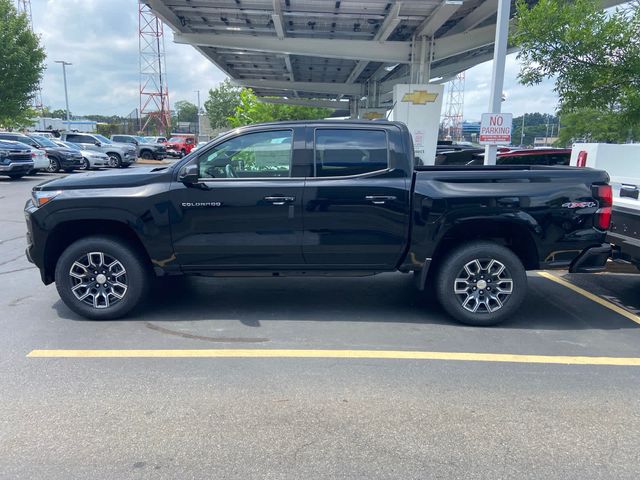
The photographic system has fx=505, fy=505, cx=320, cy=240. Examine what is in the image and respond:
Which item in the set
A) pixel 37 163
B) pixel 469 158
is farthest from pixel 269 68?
pixel 469 158

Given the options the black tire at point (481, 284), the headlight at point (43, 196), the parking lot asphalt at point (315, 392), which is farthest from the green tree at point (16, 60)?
the black tire at point (481, 284)

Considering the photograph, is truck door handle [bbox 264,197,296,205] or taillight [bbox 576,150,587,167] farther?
taillight [bbox 576,150,587,167]

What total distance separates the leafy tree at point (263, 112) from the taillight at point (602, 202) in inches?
492

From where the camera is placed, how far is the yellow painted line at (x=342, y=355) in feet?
14.2

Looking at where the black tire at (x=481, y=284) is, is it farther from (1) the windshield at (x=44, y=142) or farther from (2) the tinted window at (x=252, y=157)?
(1) the windshield at (x=44, y=142)

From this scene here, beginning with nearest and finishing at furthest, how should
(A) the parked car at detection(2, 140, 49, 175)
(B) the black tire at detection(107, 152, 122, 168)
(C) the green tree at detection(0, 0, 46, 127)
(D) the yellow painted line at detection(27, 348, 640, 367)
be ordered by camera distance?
(D) the yellow painted line at detection(27, 348, 640, 367) → (A) the parked car at detection(2, 140, 49, 175) → (C) the green tree at detection(0, 0, 46, 127) → (B) the black tire at detection(107, 152, 122, 168)

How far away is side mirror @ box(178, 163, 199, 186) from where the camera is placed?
4.88 meters

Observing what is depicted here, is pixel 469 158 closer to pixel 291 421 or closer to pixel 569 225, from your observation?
pixel 569 225

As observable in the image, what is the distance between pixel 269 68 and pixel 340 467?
23.5m

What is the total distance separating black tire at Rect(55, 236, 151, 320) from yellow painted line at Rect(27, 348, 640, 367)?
0.77m

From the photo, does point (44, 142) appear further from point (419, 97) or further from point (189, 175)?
point (189, 175)

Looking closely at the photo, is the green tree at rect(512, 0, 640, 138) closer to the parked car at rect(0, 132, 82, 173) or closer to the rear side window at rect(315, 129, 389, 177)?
the rear side window at rect(315, 129, 389, 177)

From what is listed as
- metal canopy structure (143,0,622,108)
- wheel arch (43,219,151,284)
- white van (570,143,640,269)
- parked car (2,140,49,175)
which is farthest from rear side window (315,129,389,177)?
parked car (2,140,49,175)

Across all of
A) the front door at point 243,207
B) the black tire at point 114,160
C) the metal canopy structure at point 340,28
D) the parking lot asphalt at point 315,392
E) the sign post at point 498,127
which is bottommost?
the parking lot asphalt at point 315,392
